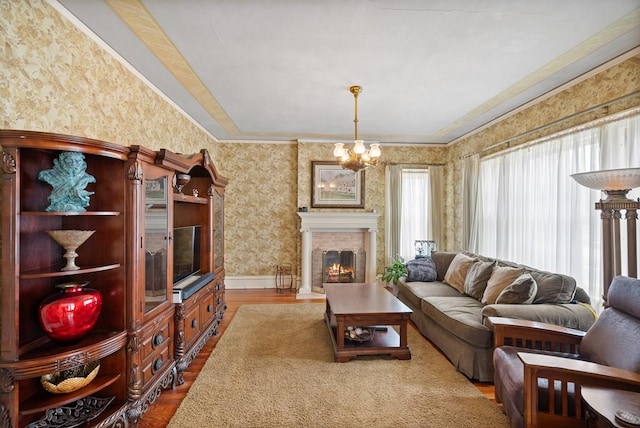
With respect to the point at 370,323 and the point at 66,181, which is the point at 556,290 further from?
the point at 66,181

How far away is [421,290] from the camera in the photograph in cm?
375

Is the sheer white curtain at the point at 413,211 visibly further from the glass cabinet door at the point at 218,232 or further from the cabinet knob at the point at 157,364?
the cabinet knob at the point at 157,364

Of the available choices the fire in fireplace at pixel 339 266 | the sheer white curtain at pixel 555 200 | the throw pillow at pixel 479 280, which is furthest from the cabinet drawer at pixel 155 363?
the sheer white curtain at pixel 555 200

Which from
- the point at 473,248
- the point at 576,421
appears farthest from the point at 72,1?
the point at 473,248

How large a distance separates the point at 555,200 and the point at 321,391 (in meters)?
3.14

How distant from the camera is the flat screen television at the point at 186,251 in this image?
283cm

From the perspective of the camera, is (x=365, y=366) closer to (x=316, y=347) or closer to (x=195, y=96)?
(x=316, y=347)

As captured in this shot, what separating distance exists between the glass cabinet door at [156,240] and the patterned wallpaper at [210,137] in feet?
2.22

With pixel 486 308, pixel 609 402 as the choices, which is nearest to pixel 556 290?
pixel 486 308

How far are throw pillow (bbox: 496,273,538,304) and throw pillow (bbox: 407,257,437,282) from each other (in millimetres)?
1492

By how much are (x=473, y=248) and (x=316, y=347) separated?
3.04m

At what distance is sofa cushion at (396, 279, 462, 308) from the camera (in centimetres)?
362

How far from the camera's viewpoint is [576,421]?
1.58 meters

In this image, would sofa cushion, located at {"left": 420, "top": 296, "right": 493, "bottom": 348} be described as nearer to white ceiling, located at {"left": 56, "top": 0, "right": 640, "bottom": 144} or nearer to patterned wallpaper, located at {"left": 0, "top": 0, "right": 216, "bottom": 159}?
white ceiling, located at {"left": 56, "top": 0, "right": 640, "bottom": 144}
